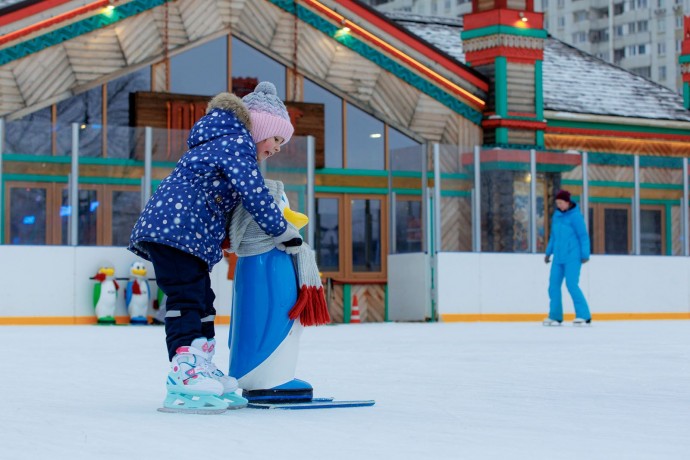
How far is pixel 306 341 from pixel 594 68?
16.7 meters

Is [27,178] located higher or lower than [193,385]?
higher

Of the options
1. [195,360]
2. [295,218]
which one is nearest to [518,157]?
[295,218]

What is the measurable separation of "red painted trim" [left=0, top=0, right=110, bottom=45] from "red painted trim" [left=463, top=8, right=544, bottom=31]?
6409 mm

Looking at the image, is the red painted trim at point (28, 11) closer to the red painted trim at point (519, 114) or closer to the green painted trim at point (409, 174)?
the green painted trim at point (409, 174)

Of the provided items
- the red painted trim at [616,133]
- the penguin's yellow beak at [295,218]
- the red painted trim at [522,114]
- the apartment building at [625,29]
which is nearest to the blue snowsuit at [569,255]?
the red painted trim at [522,114]

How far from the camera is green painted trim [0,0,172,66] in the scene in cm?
1900

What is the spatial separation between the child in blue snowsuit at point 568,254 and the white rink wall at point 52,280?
556 cm

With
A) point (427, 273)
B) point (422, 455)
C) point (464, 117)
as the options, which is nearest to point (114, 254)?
point (427, 273)

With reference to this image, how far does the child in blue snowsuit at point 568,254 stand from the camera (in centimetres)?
1629

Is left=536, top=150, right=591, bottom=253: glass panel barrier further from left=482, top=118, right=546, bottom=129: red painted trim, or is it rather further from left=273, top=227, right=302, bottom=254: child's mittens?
left=273, top=227, right=302, bottom=254: child's mittens

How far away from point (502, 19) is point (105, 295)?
8667mm

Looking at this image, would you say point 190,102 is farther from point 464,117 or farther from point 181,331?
point 181,331

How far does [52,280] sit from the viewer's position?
56.5 feet

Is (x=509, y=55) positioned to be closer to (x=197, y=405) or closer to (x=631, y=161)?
(x=631, y=161)
